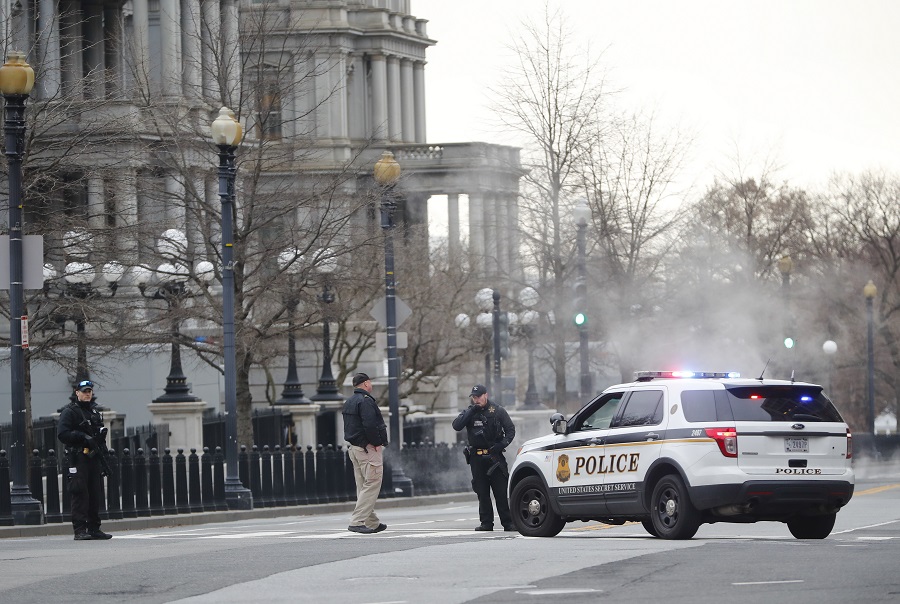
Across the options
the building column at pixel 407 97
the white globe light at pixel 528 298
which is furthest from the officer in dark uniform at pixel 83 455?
the building column at pixel 407 97

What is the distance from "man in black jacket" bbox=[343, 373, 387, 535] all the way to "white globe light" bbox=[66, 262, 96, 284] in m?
12.5

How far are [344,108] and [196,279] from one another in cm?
6533

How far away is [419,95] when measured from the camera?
10781 cm

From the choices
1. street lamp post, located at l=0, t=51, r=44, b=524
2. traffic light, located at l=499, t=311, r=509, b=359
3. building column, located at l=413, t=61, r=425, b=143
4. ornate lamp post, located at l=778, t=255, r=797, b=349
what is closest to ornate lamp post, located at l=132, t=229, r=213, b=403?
street lamp post, located at l=0, t=51, r=44, b=524

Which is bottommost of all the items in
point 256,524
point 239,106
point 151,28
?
point 256,524

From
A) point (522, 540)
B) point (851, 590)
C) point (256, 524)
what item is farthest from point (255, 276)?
point (851, 590)

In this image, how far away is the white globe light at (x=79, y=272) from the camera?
100 ft

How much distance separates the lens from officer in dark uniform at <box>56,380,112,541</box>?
755 inches

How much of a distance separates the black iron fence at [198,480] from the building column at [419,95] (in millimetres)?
74689

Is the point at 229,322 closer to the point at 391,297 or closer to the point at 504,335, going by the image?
the point at 391,297

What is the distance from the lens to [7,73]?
21.3 meters

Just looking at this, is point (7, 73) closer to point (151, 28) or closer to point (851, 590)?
point (851, 590)

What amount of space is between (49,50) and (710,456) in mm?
26038

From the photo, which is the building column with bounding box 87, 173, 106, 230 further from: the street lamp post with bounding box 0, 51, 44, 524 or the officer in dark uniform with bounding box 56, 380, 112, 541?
the officer in dark uniform with bounding box 56, 380, 112, 541
